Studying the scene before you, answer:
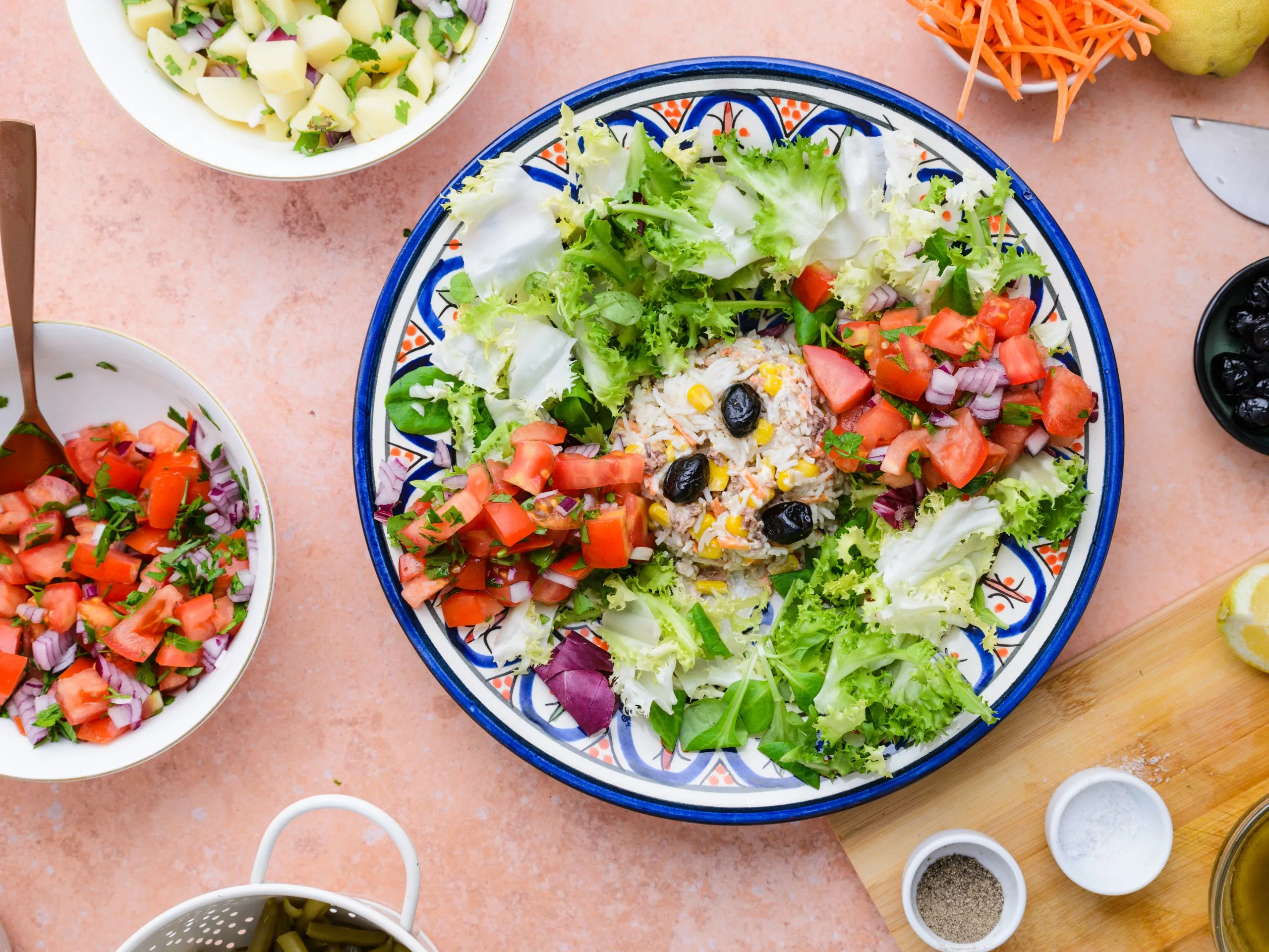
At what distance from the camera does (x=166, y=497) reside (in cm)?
249

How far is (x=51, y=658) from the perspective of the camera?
8.25 ft

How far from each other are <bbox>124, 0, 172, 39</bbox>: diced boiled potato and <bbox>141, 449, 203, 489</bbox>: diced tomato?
1.09 meters

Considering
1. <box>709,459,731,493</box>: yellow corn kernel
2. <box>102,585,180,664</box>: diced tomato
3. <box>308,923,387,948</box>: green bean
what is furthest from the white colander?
<box>709,459,731,493</box>: yellow corn kernel

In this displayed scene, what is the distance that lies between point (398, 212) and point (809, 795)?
190 centimetres

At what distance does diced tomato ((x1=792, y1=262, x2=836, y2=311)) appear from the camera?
2459mm

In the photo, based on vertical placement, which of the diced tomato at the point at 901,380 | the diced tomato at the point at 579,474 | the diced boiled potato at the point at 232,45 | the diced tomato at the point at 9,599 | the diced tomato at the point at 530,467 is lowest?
the diced tomato at the point at 9,599

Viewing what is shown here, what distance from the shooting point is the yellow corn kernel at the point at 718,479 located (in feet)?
8.07

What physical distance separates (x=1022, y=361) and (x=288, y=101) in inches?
76.0

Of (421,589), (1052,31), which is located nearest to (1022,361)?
(1052,31)

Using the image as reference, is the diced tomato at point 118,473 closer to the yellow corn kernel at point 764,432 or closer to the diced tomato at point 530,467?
the diced tomato at point 530,467

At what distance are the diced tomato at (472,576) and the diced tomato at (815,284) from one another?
106 centimetres

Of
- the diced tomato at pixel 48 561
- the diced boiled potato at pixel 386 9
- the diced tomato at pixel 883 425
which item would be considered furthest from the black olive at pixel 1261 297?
the diced tomato at pixel 48 561

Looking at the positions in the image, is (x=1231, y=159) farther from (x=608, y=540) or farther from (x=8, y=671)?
(x=8, y=671)

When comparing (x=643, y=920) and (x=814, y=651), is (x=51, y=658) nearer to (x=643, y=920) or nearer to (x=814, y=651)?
(x=643, y=920)
